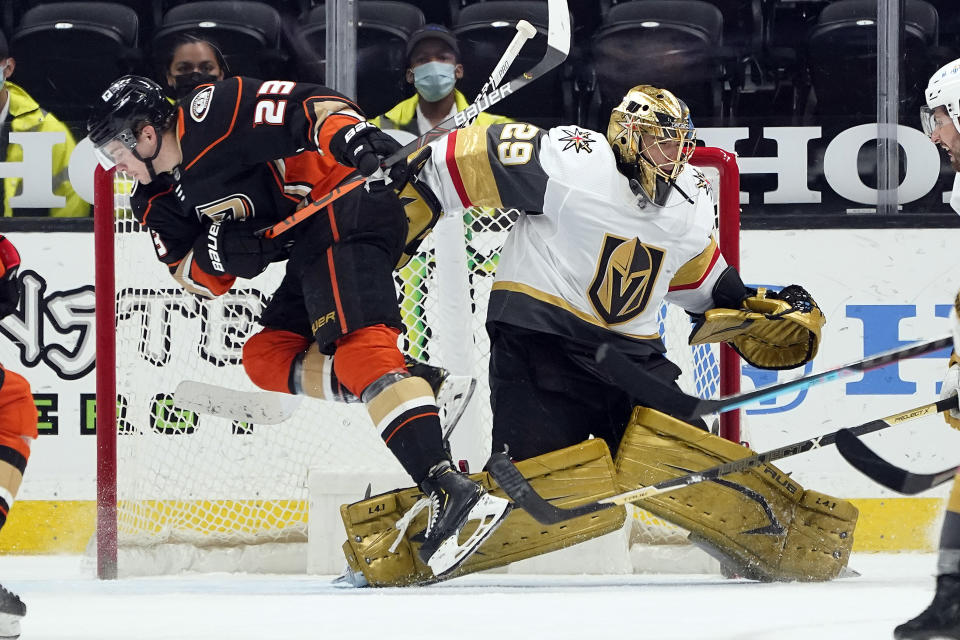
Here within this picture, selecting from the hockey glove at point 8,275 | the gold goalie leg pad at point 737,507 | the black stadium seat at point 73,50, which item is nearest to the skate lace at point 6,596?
the hockey glove at point 8,275

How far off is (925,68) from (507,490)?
1927 mm

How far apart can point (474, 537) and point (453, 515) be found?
7cm

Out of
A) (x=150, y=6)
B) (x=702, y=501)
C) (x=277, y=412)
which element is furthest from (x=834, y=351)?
(x=150, y=6)

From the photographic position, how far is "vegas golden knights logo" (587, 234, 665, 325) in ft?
8.04

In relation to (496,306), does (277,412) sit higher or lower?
lower

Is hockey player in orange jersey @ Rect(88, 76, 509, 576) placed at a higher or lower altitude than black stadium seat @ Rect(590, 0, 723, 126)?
lower

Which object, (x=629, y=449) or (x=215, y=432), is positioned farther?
(x=215, y=432)

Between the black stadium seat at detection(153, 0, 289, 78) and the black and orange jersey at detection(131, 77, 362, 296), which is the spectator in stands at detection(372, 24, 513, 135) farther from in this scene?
the black and orange jersey at detection(131, 77, 362, 296)

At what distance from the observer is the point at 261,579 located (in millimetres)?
2807

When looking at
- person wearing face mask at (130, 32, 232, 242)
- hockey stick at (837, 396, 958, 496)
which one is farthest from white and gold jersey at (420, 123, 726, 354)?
person wearing face mask at (130, 32, 232, 242)

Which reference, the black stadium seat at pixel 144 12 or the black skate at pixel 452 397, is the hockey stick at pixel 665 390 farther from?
the black stadium seat at pixel 144 12

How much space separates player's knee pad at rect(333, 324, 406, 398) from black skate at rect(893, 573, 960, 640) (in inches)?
39.8

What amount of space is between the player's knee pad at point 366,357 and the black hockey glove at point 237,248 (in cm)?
26

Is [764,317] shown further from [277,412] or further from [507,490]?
[277,412]
